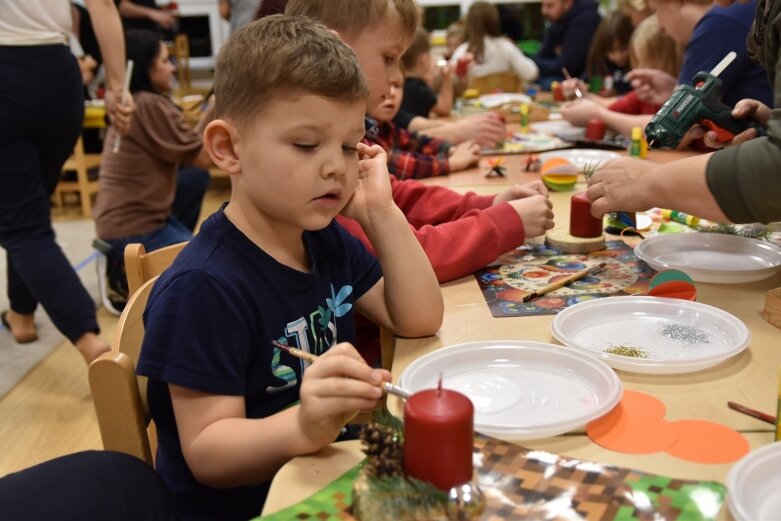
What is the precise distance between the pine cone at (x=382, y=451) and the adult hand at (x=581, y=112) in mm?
2107

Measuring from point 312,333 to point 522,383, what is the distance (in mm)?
301

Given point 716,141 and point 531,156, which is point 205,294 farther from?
point 531,156

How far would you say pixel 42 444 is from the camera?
231cm

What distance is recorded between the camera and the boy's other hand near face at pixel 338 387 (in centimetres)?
75

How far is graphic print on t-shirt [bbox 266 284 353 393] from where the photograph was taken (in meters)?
1.01

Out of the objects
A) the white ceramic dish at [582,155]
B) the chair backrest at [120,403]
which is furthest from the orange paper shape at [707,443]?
the white ceramic dish at [582,155]

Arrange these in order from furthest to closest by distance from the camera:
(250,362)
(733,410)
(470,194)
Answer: (470,194) → (250,362) → (733,410)

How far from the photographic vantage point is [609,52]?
15.4 ft

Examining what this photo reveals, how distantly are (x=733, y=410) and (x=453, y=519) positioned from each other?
0.38 m

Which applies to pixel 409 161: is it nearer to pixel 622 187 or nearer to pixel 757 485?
pixel 622 187

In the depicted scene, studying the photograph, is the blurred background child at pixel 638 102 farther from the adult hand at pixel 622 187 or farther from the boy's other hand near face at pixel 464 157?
the adult hand at pixel 622 187

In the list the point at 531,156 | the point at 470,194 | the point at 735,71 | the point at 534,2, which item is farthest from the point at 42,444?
the point at 534,2

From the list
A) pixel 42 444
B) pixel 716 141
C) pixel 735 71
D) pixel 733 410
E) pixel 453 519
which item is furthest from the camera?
pixel 42 444

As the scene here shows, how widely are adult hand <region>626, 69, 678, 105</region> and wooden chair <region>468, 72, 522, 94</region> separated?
1.78 m
